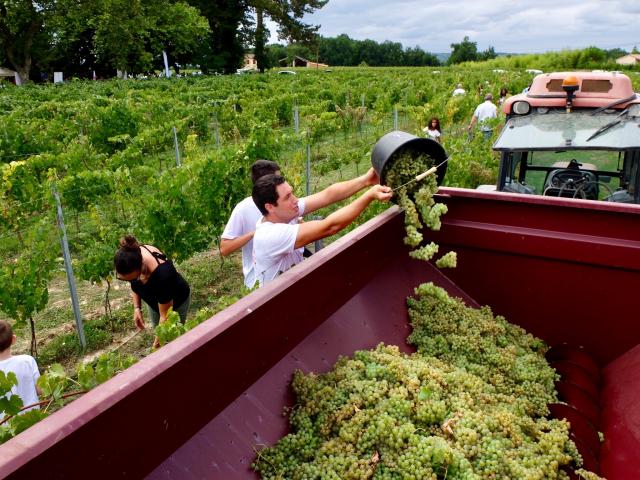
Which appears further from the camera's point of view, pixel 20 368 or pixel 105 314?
pixel 105 314

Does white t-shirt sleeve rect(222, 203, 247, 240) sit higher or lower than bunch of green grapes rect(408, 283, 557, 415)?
higher

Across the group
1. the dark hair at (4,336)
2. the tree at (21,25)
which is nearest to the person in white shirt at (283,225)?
the dark hair at (4,336)

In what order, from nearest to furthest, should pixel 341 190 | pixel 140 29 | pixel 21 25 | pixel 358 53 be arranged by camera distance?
pixel 341 190
pixel 21 25
pixel 140 29
pixel 358 53

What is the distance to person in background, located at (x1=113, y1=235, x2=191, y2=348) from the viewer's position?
3734 mm

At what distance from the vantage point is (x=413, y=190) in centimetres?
313

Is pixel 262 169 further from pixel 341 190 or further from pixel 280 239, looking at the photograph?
pixel 280 239

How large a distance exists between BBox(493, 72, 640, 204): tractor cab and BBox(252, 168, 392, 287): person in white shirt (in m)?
1.87

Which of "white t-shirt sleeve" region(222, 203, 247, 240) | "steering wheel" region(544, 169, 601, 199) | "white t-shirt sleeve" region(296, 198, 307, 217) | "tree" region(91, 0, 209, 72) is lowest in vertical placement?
"white t-shirt sleeve" region(222, 203, 247, 240)

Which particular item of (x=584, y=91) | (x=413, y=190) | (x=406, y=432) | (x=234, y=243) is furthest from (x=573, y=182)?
(x=406, y=432)

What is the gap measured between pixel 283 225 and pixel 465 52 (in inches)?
3329

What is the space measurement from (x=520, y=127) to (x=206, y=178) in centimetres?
364

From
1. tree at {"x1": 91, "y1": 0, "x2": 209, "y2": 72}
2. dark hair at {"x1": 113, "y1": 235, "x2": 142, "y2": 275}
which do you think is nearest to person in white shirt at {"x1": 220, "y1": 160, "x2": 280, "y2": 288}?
dark hair at {"x1": 113, "y1": 235, "x2": 142, "y2": 275}

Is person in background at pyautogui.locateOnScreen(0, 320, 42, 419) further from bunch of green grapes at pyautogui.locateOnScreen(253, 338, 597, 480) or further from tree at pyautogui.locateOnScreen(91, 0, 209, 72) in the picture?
tree at pyautogui.locateOnScreen(91, 0, 209, 72)

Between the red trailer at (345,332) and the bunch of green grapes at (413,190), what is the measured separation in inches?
5.9
